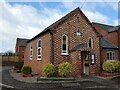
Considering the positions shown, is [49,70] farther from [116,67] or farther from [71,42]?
[116,67]

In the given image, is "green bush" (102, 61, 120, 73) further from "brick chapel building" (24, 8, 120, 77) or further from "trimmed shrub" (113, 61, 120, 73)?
"brick chapel building" (24, 8, 120, 77)

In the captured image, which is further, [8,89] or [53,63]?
[53,63]

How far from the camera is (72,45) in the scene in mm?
12859

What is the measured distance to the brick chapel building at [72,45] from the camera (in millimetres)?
11945

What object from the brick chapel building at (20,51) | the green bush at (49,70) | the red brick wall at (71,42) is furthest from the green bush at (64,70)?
the brick chapel building at (20,51)

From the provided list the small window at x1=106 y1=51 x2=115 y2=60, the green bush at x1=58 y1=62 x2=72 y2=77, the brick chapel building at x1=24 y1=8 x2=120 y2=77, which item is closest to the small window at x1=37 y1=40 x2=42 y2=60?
the brick chapel building at x1=24 y1=8 x2=120 y2=77

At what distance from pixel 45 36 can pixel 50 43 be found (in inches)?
56.3

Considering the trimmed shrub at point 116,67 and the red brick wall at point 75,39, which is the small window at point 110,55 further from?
the red brick wall at point 75,39

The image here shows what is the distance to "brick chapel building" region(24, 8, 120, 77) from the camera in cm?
1195

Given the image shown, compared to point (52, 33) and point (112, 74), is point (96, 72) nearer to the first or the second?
point (112, 74)

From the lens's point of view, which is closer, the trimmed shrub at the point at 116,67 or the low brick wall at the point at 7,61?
the trimmed shrub at the point at 116,67

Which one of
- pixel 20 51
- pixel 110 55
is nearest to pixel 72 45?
pixel 110 55

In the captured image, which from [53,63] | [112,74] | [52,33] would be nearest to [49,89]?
[53,63]

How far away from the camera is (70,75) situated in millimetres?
11680
